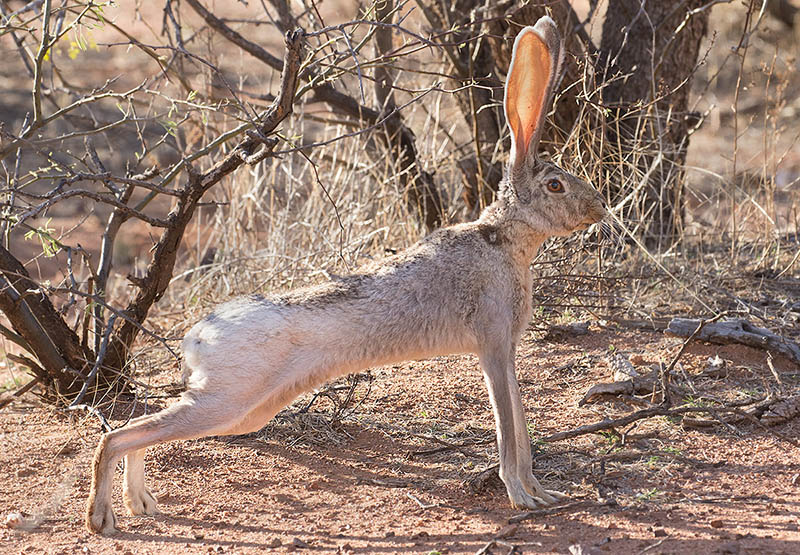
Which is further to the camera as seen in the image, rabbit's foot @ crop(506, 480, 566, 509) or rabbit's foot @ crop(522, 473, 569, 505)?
rabbit's foot @ crop(522, 473, 569, 505)

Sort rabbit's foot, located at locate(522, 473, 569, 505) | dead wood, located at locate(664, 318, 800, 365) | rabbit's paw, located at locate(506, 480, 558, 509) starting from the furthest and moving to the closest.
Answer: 1. dead wood, located at locate(664, 318, 800, 365)
2. rabbit's foot, located at locate(522, 473, 569, 505)
3. rabbit's paw, located at locate(506, 480, 558, 509)

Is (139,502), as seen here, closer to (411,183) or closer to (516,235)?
(516,235)

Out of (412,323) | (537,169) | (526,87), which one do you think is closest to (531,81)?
(526,87)

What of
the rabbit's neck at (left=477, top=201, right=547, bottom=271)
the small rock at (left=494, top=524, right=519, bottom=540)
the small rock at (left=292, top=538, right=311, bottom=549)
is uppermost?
the rabbit's neck at (left=477, top=201, right=547, bottom=271)

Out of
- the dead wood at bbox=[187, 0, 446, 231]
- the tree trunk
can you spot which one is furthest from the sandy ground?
the tree trunk

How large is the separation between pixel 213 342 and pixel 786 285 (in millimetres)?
4074

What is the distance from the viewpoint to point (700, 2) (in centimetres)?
683

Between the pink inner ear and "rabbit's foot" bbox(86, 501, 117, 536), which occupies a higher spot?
the pink inner ear

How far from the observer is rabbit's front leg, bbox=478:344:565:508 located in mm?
3811

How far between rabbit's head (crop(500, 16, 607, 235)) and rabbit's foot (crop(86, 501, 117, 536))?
6.82 feet

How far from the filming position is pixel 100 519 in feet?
12.1

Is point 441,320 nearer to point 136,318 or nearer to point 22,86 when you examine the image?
point 136,318

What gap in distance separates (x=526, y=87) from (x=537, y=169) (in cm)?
36

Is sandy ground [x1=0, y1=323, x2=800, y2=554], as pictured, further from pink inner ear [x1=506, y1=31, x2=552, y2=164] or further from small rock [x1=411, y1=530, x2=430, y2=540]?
pink inner ear [x1=506, y1=31, x2=552, y2=164]
